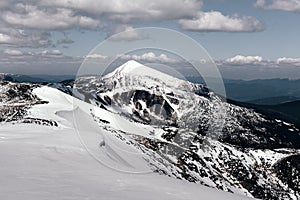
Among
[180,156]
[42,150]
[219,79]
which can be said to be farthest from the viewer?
[180,156]

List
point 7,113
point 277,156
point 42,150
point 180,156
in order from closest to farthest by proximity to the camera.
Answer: point 42,150
point 7,113
point 180,156
point 277,156

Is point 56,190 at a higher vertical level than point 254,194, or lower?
higher

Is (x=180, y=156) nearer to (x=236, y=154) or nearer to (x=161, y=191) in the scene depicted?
(x=236, y=154)

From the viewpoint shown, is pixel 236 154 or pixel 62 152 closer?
pixel 62 152

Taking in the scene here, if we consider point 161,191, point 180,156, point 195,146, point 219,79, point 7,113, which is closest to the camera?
point 161,191

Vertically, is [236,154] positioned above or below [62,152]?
below

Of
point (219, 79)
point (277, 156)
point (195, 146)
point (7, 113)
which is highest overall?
point (219, 79)

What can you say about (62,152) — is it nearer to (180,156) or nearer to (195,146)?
(180,156)

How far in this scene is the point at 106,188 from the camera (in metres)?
16.5

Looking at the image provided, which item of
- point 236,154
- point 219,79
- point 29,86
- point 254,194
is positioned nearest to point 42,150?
point 219,79

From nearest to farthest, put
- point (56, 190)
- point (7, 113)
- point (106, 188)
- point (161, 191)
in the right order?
1. point (56, 190)
2. point (106, 188)
3. point (161, 191)
4. point (7, 113)

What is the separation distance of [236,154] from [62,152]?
330ft

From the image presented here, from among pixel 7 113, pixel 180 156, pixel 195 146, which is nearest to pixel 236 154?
pixel 195 146

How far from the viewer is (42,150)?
962 inches
